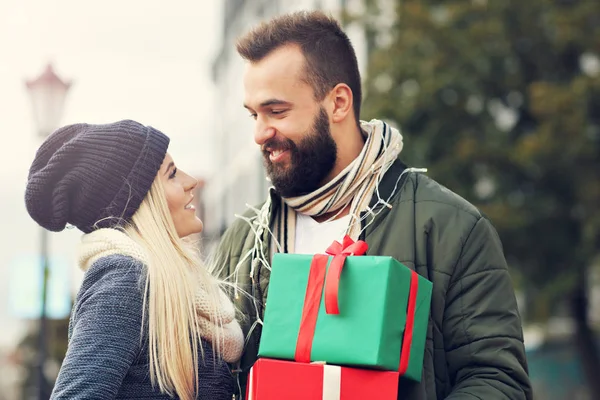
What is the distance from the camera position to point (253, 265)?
3.56 metres

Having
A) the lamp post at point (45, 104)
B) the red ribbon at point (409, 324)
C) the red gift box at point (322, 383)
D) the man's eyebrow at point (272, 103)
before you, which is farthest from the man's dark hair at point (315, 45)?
the lamp post at point (45, 104)

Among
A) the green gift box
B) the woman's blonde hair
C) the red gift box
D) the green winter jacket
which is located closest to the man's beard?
the green winter jacket

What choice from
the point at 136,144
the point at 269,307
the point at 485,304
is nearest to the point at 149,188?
the point at 136,144

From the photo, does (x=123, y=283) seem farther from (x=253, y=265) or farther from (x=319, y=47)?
(x=319, y=47)

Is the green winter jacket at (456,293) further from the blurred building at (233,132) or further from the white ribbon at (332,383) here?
the blurred building at (233,132)

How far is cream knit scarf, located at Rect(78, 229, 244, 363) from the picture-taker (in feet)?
10.3

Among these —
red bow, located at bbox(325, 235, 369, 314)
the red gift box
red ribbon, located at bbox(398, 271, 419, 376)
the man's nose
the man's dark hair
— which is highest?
the man's dark hair

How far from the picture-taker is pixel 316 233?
358 centimetres

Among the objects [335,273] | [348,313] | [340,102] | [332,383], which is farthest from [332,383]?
[340,102]

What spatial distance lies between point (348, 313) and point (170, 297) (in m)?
0.59

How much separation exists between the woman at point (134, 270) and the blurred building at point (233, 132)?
28355 mm

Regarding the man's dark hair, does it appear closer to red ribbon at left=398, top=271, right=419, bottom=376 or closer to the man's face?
the man's face

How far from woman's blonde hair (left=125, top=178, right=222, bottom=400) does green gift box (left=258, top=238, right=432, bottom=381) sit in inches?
12.7

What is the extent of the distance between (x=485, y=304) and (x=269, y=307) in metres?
0.70
